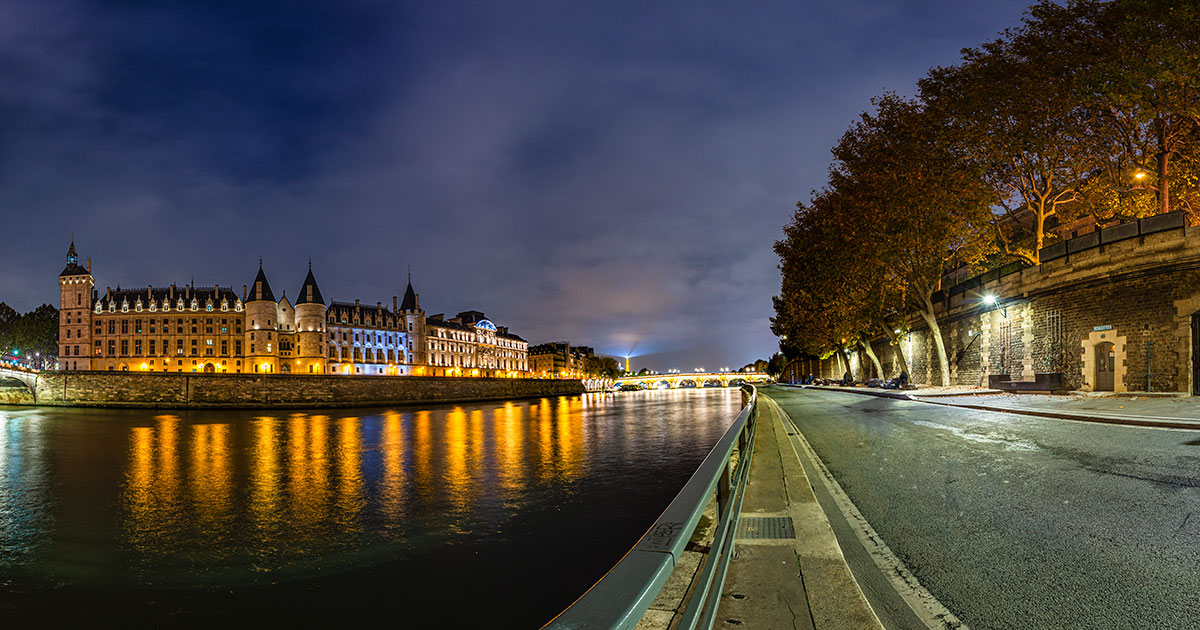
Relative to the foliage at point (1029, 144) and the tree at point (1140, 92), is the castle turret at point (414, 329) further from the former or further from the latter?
the tree at point (1140, 92)

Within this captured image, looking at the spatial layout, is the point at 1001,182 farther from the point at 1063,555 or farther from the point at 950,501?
the point at 1063,555

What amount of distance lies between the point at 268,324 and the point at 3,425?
62136 millimetres

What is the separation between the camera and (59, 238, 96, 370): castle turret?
107 metres

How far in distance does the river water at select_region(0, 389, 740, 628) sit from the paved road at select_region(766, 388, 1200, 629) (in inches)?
188

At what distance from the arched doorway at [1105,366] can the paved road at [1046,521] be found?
13215 millimetres

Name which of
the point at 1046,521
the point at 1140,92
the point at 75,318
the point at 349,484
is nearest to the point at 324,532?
the point at 349,484

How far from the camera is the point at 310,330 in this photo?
358 feet

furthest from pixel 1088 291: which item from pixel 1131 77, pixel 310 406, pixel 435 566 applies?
pixel 310 406

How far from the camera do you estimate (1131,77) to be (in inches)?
849

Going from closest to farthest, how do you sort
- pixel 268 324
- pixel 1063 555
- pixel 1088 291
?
1. pixel 1063 555
2. pixel 1088 291
3. pixel 268 324

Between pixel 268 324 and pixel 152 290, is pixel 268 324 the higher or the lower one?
the lower one

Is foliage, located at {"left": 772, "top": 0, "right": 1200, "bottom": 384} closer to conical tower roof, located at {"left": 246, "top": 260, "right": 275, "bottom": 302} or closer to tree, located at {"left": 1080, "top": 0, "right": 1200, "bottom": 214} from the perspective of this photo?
tree, located at {"left": 1080, "top": 0, "right": 1200, "bottom": 214}

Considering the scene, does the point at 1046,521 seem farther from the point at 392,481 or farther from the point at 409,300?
the point at 409,300

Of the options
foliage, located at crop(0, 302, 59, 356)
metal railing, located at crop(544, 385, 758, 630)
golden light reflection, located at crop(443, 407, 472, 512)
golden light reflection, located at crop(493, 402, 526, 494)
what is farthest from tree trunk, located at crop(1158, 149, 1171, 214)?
foliage, located at crop(0, 302, 59, 356)
